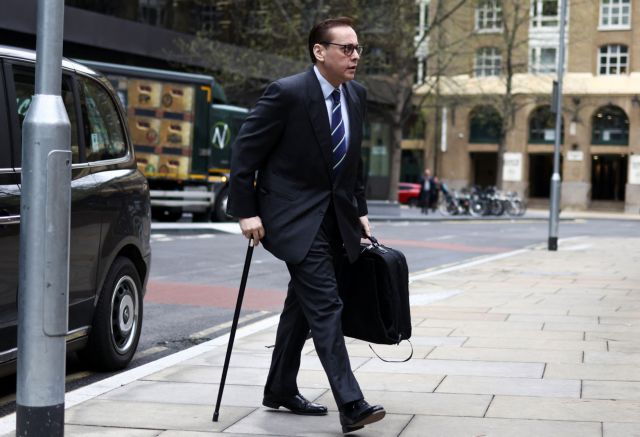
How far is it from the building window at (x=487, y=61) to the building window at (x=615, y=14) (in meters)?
5.83

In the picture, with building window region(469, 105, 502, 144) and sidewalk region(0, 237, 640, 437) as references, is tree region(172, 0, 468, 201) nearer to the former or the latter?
building window region(469, 105, 502, 144)

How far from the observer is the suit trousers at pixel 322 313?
4.86 meters

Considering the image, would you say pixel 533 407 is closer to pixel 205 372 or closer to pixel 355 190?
pixel 355 190

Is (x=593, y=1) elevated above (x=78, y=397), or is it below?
above

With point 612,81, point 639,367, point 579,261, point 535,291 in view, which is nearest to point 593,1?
point 612,81

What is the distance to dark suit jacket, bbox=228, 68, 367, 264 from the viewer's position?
5051 mm

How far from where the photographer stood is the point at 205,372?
6.57m

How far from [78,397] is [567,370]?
2.81 m

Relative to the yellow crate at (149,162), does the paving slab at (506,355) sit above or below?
below

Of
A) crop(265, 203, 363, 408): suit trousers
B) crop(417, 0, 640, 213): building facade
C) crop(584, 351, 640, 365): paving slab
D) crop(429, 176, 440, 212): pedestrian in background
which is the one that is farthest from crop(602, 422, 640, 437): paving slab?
crop(417, 0, 640, 213): building facade

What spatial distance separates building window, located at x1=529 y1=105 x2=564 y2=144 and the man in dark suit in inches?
2280

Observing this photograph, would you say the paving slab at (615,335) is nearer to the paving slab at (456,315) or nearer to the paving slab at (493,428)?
the paving slab at (456,315)

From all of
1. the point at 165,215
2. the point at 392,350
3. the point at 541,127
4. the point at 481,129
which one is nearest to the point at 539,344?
the point at 392,350

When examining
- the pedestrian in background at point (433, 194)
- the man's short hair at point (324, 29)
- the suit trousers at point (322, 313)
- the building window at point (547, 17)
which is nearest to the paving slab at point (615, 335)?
the suit trousers at point (322, 313)
